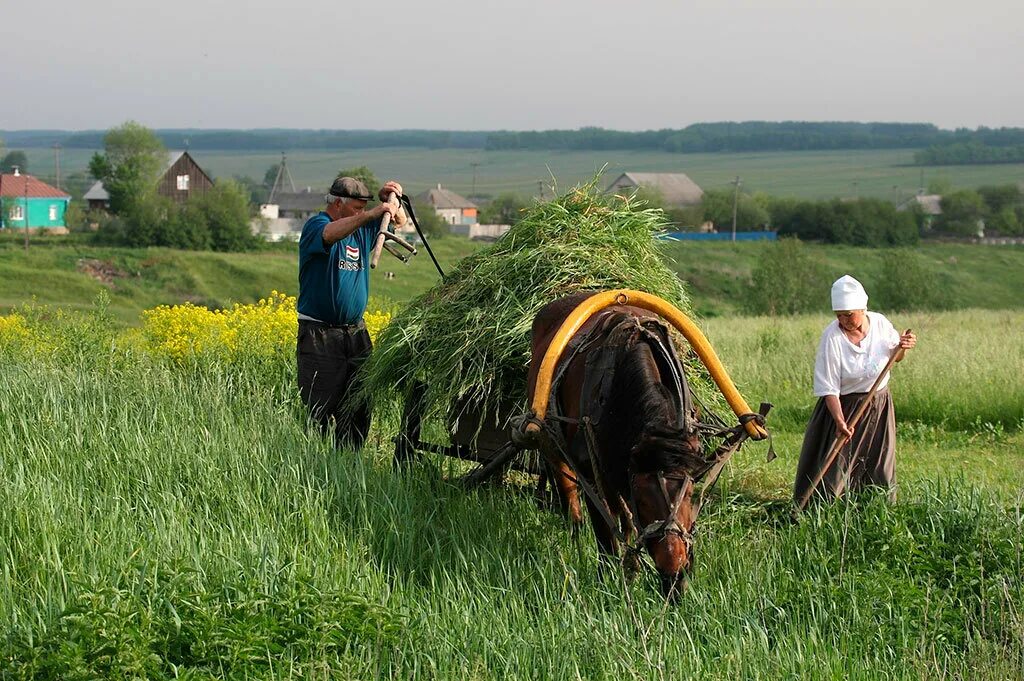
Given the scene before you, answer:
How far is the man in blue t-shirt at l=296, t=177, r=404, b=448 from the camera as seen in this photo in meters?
8.16

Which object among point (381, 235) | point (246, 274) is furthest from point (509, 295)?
point (246, 274)

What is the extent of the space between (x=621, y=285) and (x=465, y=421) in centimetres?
140

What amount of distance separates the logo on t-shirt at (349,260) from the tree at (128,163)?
8020cm

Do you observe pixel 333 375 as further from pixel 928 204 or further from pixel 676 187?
pixel 676 187

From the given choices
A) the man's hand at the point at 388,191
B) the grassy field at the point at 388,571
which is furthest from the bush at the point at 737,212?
the grassy field at the point at 388,571

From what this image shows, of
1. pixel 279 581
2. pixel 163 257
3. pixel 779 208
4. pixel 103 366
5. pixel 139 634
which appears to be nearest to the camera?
pixel 139 634

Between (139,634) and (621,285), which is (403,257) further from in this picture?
(139,634)

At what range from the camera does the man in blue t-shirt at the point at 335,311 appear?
816cm

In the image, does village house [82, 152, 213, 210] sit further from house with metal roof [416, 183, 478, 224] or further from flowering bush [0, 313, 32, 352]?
flowering bush [0, 313, 32, 352]

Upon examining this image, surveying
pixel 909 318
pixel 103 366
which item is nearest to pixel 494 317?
pixel 103 366

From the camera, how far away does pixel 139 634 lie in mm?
4484

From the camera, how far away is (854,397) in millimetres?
7609

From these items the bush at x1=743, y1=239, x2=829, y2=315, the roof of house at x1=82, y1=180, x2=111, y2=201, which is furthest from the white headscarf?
the roof of house at x1=82, y1=180, x2=111, y2=201

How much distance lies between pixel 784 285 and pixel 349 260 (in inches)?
1654
